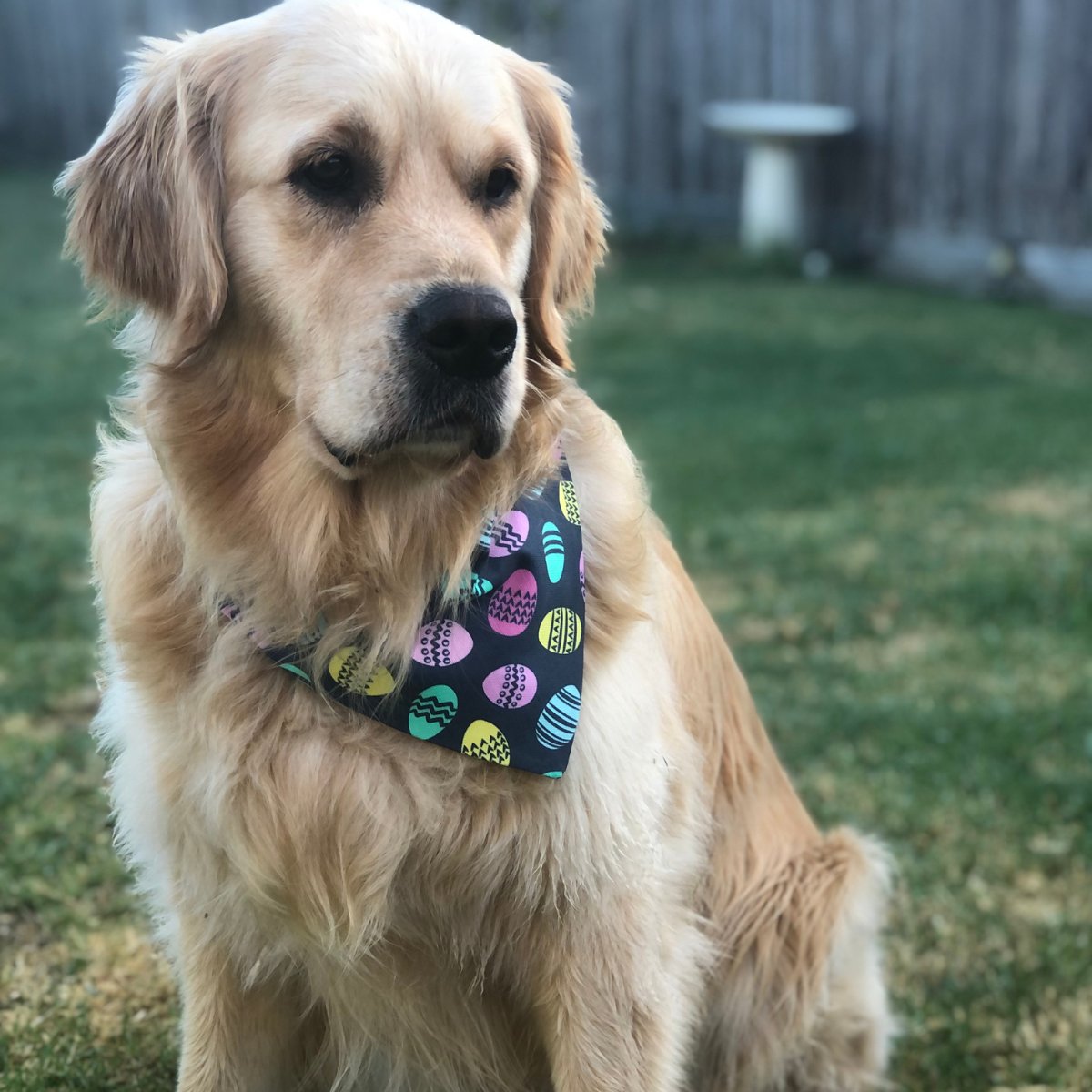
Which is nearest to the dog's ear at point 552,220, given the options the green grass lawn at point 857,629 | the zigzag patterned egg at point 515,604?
the zigzag patterned egg at point 515,604

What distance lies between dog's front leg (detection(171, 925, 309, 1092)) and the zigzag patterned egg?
0.82 m

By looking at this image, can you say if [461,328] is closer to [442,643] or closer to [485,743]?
[442,643]

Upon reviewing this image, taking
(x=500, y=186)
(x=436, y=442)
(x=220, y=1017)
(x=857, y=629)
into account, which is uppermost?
(x=500, y=186)

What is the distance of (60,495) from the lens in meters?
6.47

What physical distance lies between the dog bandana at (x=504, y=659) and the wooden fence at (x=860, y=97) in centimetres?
991

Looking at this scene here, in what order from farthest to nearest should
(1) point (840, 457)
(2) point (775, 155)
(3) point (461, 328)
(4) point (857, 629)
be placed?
(2) point (775, 155) → (1) point (840, 457) → (4) point (857, 629) → (3) point (461, 328)

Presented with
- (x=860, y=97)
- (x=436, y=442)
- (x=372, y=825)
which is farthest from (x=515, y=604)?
(x=860, y=97)

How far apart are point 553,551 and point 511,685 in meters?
0.25

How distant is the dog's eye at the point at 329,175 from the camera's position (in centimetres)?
212

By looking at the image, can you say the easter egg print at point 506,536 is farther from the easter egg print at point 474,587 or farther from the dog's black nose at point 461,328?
the dog's black nose at point 461,328

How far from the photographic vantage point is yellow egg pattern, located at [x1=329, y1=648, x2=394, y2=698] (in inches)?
84.5

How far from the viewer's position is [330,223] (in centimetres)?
214

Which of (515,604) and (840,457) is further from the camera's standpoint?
(840,457)

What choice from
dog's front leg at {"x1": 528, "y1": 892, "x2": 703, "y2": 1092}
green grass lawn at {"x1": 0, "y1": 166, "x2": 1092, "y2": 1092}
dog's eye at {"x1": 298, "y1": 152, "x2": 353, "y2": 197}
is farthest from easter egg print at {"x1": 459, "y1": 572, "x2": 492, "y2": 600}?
green grass lawn at {"x1": 0, "y1": 166, "x2": 1092, "y2": 1092}
